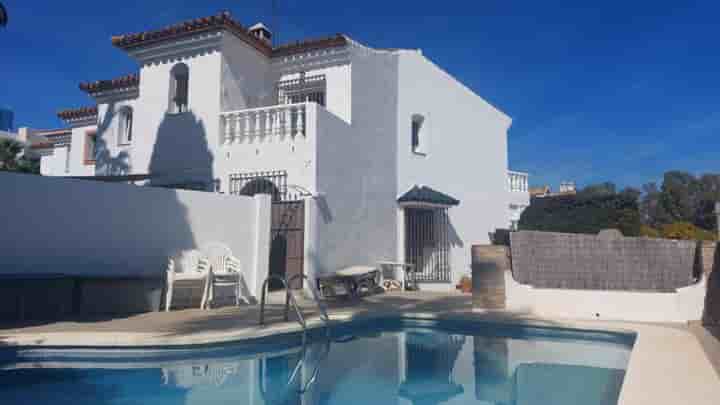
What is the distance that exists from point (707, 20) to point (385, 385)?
19.8 m

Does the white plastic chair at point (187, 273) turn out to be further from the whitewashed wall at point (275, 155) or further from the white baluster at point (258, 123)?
the white baluster at point (258, 123)

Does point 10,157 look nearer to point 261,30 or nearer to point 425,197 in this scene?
point 261,30

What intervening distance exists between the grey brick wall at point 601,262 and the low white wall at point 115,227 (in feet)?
19.2

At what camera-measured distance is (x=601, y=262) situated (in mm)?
9961

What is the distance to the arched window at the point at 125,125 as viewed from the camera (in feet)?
55.7

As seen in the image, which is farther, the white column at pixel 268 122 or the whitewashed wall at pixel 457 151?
Result: the whitewashed wall at pixel 457 151

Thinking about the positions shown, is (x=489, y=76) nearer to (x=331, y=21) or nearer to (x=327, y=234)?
(x=331, y=21)

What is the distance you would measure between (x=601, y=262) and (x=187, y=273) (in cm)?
828

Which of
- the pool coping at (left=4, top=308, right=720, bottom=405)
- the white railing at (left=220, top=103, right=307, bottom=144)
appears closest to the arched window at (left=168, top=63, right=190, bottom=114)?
the white railing at (left=220, top=103, right=307, bottom=144)

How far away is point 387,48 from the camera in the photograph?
17.4 m

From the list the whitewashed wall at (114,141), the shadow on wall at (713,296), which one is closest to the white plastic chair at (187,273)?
the whitewashed wall at (114,141)

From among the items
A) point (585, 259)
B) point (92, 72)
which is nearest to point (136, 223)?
point (585, 259)

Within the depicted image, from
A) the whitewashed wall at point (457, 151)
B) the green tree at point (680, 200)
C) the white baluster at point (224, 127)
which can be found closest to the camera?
the white baluster at point (224, 127)

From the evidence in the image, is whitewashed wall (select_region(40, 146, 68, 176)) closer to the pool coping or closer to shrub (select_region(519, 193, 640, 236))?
the pool coping
